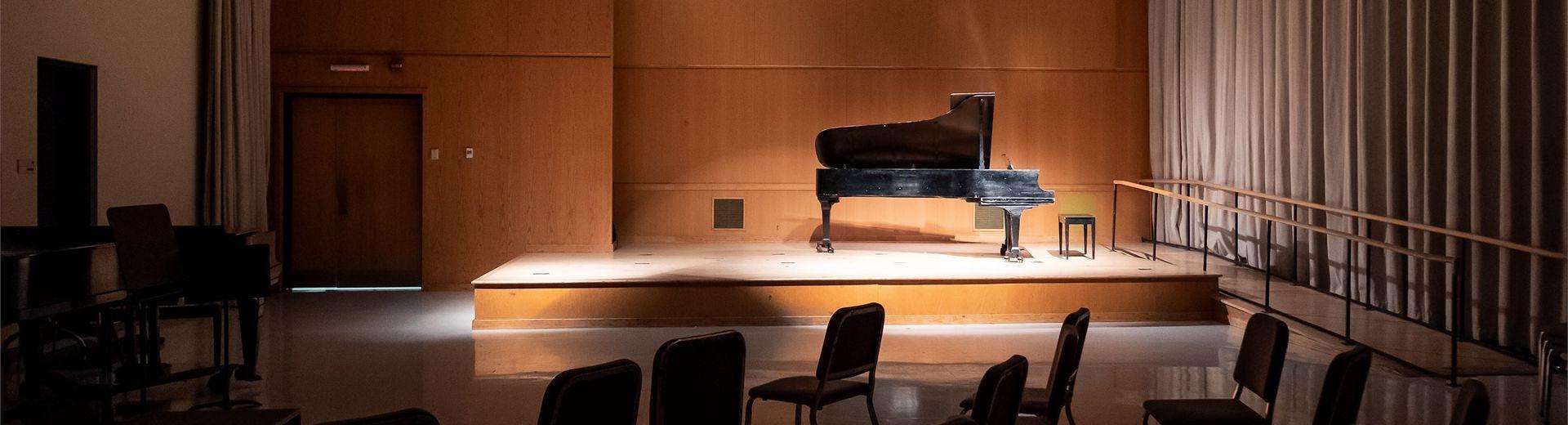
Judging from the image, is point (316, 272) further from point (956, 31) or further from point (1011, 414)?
point (1011, 414)

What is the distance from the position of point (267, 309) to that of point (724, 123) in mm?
3980

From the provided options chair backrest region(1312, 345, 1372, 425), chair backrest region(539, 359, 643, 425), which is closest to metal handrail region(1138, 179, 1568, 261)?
chair backrest region(1312, 345, 1372, 425)

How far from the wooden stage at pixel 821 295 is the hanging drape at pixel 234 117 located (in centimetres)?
223

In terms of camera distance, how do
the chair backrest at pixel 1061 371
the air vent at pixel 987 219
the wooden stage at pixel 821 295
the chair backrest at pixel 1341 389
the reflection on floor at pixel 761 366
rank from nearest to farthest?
the chair backrest at pixel 1341 389, the chair backrest at pixel 1061 371, the reflection on floor at pixel 761 366, the wooden stage at pixel 821 295, the air vent at pixel 987 219

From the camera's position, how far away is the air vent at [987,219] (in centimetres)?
997

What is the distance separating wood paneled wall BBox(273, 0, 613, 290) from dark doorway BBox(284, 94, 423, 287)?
0.62 ft

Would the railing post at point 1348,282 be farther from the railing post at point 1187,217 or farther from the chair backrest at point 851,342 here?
the chair backrest at point 851,342

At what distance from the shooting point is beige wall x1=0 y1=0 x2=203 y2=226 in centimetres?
579

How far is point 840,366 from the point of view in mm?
3676

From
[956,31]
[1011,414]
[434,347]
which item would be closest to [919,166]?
[956,31]

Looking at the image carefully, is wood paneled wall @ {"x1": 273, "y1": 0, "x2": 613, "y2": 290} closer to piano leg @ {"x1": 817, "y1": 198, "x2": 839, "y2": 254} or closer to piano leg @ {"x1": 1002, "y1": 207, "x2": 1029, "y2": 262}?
piano leg @ {"x1": 817, "y1": 198, "x2": 839, "y2": 254}

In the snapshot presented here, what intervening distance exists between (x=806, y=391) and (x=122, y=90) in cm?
545

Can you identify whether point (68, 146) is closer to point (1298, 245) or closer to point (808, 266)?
point (808, 266)

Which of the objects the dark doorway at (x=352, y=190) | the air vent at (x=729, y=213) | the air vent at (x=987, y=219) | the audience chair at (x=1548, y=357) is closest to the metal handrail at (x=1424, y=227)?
the audience chair at (x=1548, y=357)
